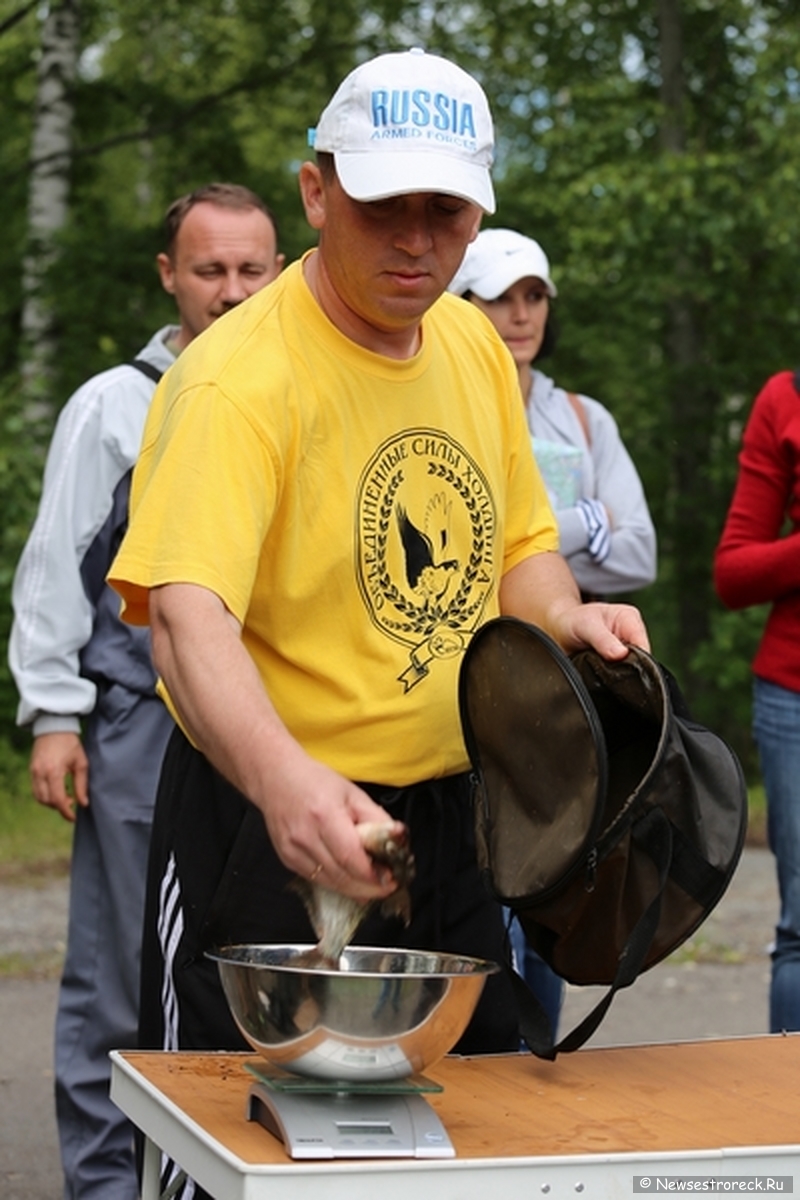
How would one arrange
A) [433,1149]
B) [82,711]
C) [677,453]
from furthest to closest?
[677,453] < [82,711] < [433,1149]

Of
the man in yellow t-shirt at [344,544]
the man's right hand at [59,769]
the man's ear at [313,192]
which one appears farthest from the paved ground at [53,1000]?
the man's ear at [313,192]

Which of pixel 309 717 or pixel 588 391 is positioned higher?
pixel 588 391

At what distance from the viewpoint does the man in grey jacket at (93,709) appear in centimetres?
437

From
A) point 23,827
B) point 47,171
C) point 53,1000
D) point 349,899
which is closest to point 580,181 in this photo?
point 47,171

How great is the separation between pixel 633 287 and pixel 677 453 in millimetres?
1950

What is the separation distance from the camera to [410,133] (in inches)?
104

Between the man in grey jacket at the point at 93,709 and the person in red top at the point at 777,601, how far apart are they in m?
1.50

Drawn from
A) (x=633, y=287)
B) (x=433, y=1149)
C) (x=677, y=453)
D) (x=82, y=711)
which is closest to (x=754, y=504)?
(x=82, y=711)

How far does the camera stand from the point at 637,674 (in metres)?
2.75

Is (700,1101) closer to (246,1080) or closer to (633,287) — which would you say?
(246,1080)

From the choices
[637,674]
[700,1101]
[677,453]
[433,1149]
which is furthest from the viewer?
[677,453]

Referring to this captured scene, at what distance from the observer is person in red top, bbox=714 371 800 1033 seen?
183 inches

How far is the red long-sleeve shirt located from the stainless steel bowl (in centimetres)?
255

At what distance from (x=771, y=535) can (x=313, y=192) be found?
236 cm
